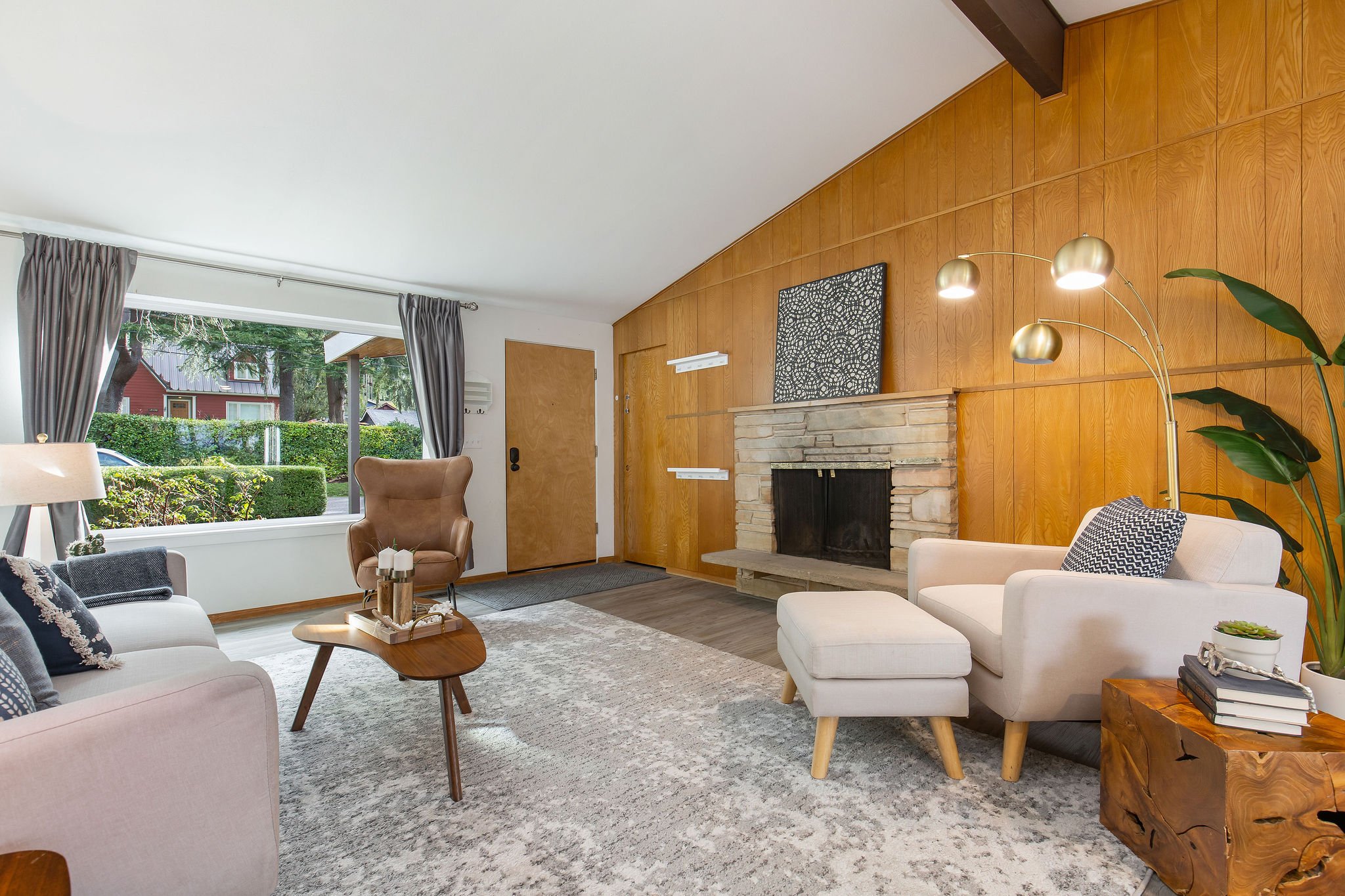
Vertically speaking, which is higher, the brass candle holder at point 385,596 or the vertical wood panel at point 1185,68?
the vertical wood panel at point 1185,68

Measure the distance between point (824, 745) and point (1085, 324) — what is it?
2.40 meters

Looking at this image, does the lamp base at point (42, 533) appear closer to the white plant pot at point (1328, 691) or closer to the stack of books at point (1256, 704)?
the stack of books at point (1256, 704)

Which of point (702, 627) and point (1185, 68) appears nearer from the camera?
point (1185, 68)

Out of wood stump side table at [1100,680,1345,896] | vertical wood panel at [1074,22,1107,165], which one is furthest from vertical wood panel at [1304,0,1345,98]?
wood stump side table at [1100,680,1345,896]

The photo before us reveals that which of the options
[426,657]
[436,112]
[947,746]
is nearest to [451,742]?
[426,657]

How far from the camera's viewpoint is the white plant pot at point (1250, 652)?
58.1 inches

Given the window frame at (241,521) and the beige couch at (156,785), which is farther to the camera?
the window frame at (241,521)

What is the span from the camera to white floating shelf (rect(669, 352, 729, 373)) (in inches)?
196

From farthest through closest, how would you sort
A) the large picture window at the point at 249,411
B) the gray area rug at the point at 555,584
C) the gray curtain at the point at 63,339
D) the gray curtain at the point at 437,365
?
the gray curtain at the point at 437,365, the gray area rug at the point at 555,584, the large picture window at the point at 249,411, the gray curtain at the point at 63,339

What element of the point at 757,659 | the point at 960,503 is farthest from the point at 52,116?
the point at 960,503

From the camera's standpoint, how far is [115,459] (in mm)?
3879

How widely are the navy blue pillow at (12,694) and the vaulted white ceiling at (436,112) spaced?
232cm

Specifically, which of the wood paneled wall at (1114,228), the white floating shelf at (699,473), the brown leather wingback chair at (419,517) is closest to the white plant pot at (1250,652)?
the wood paneled wall at (1114,228)

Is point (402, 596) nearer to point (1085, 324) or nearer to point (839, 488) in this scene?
point (839, 488)
